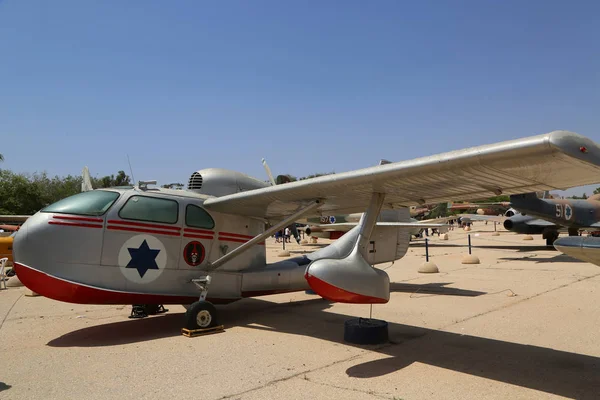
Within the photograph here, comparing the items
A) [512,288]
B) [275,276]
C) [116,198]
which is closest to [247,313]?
[275,276]

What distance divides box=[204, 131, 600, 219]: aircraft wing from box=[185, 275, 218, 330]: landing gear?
5.61ft

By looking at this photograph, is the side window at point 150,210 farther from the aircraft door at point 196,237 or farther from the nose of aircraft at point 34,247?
the nose of aircraft at point 34,247

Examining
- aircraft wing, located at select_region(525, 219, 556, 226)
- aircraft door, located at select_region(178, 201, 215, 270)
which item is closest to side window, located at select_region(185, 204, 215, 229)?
aircraft door, located at select_region(178, 201, 215, 270)

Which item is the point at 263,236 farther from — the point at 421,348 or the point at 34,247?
the point at 34,247

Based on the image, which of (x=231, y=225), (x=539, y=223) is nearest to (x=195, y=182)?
(x=231, y=225)

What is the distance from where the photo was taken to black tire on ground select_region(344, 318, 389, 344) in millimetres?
6508

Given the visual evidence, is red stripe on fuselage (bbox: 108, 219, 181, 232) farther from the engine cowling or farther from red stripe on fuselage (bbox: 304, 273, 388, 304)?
red stripe on fuselage (bbox: 304, 273, 388, 304)

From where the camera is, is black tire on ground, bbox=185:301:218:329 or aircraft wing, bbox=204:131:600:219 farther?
black tire on ground, bbox=185:301:218:329

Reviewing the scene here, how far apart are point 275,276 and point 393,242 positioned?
12.4 ft

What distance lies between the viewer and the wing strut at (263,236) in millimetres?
7344

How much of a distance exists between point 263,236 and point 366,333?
2465 mm

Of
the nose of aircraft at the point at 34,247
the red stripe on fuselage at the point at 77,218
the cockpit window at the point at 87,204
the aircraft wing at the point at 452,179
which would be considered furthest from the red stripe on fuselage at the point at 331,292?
the nose of aircraft at the point at 34,247

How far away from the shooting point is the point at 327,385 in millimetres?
4785

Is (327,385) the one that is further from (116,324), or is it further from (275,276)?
(116,324)
